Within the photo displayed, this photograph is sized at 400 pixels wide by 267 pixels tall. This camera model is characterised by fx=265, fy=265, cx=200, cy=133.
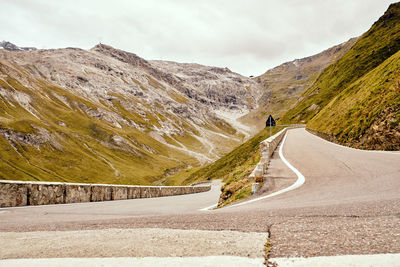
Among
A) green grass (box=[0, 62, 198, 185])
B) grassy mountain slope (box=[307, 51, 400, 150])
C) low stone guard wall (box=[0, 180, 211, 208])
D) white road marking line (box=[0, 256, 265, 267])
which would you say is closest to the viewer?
white road marking line (box=[0, 256, 265, 267])

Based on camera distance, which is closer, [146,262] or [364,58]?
[146,262]

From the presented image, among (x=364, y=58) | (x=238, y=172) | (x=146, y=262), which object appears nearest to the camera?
(x=146, y=262)

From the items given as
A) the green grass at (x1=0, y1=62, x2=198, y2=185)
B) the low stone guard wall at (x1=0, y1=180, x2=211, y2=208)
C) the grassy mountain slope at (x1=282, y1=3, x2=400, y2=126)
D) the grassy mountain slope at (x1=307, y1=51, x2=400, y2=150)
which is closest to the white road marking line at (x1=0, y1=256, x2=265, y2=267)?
the low stone guard wall at (x1=0, y1=180, x2=211, y2=208)

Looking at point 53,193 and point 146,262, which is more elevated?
point 146,262

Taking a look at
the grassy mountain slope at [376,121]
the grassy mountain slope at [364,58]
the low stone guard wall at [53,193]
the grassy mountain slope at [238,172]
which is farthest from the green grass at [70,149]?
the grassy mountain slope at [376,121]

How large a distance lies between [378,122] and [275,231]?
98.2 feet

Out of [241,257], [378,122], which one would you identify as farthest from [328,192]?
[378,122]

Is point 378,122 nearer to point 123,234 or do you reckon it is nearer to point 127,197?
point 127,197

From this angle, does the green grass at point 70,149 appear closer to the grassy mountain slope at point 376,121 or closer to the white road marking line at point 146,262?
the grassy mountain slope at point 376,121

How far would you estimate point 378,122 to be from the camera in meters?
28.4

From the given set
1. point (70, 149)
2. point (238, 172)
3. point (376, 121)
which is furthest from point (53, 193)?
point (70, 149)

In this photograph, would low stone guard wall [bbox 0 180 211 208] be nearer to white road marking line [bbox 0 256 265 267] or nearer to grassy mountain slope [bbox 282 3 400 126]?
white road marking line [bbox 0 256 265 267]

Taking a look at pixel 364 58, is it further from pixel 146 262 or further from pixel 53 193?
pixel 146 262

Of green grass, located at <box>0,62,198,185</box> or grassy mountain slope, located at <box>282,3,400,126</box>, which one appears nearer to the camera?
grassy mountain slope, located at <box>282,3,400,126</box>
